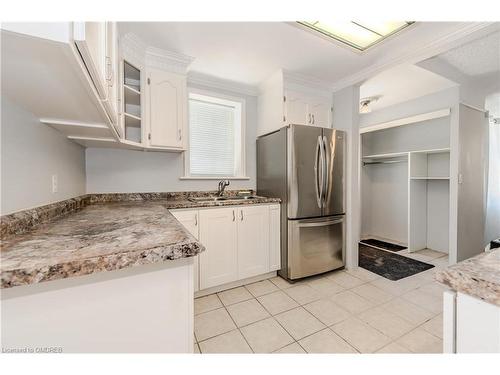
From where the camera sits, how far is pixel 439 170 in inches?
128

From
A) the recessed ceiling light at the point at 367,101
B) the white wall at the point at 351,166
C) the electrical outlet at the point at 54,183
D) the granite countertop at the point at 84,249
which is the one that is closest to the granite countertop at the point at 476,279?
the granite countertop at the point at 84,249

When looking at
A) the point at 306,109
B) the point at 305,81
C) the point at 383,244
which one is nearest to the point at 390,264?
the point at 383,244

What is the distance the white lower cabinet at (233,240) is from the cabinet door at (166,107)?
749 millimetres

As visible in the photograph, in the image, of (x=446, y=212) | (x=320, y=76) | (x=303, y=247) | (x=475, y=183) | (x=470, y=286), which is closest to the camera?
(x=470, y=286)

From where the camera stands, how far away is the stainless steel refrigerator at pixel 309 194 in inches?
90.2

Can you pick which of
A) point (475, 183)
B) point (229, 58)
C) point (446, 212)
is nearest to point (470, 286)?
point (229, 58)

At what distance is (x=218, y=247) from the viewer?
2131mm

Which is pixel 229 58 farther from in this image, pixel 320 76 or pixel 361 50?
pixel 361 50

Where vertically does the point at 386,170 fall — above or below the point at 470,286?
above

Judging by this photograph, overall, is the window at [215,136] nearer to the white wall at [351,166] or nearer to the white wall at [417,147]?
the white wall at [351,166]

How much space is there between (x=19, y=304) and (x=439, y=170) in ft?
14.5

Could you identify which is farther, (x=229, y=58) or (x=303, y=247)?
(x=303, y=247)

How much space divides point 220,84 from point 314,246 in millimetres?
2252

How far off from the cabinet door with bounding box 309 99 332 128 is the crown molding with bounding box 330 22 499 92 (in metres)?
0.32
